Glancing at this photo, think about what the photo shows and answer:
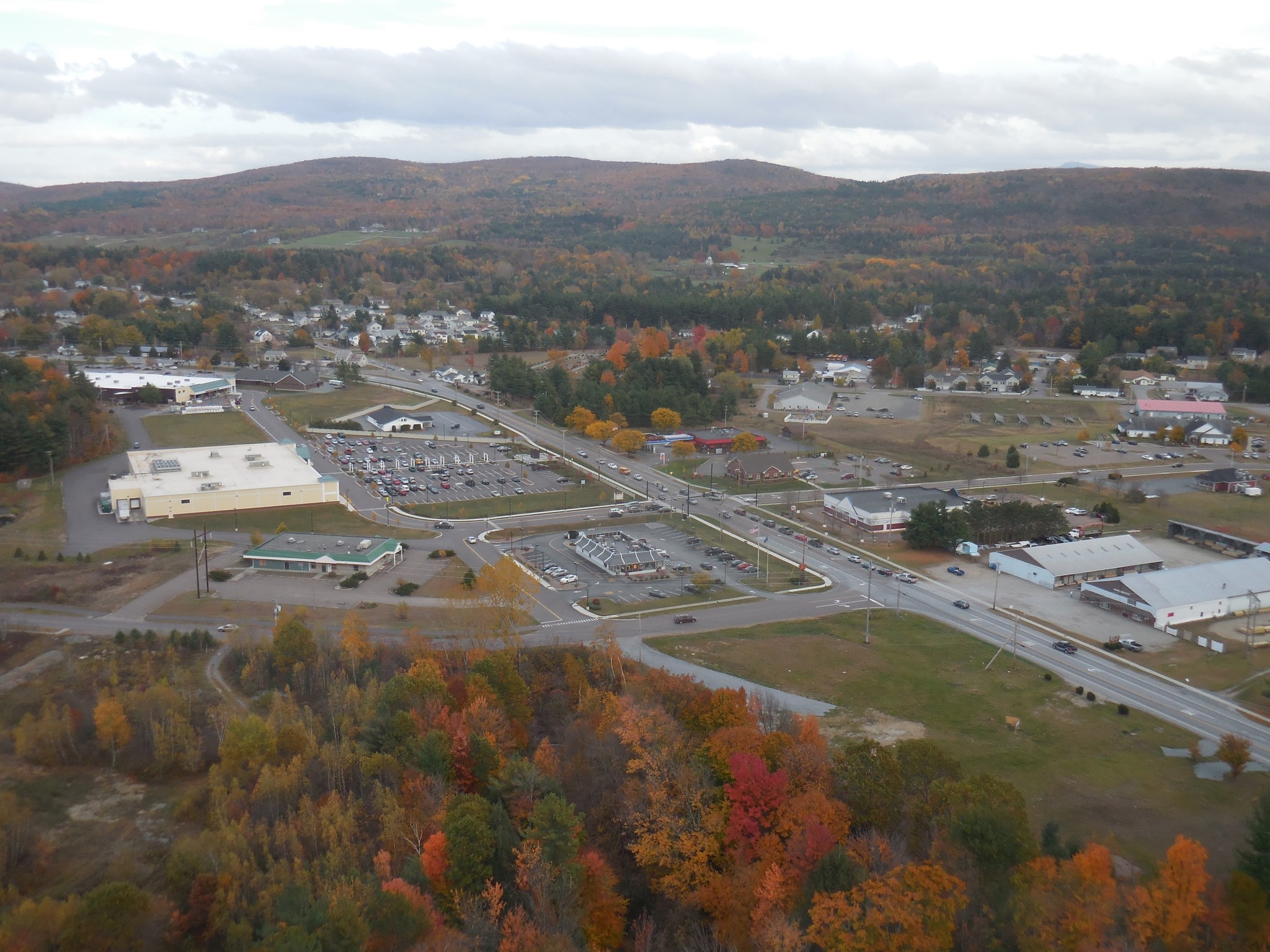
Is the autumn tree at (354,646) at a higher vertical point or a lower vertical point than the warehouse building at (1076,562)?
higher

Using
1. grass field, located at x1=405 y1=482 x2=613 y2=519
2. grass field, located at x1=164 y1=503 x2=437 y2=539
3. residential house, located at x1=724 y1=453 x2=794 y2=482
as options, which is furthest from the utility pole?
grass field, located at x1=164 y1=503 x2=437 y2=539

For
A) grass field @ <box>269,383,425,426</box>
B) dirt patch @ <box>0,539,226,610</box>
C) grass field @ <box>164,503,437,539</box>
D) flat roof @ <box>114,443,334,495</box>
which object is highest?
flat roof @ <box>114,443,334,495</box>

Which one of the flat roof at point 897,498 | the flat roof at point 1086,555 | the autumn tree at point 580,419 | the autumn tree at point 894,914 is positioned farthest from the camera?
the autumn tree at point 580,419

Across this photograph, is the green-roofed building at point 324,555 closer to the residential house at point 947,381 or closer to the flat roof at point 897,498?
the flat roof at point 897,498

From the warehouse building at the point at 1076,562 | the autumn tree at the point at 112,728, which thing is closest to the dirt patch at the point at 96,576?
the autumn tree at the point at 112,728

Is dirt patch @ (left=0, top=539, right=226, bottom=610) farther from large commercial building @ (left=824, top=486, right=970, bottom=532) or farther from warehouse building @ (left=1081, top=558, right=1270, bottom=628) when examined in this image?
warehouse building @ (left=1081, top=558, right=1270, bottom=628)

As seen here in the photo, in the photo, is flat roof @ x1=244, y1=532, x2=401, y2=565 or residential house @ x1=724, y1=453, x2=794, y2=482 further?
residential house @ x1=724, y1=453, x2=794, y2=482

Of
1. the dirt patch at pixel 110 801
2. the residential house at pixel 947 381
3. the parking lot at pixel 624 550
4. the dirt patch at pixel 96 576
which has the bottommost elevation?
the parking lot at pixel 624 550
